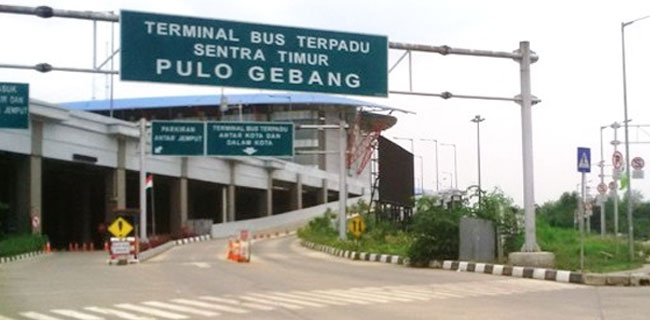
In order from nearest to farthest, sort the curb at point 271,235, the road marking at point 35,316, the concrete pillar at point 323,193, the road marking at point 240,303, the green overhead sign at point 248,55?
the road marking at point 35,316
the road marking at point 240,303
the green overhead sign at point 248,55
the curb at point 271,235
the concrete pillar at point 323,193

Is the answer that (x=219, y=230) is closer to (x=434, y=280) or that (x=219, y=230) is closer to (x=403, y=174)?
(x=403, y=174)

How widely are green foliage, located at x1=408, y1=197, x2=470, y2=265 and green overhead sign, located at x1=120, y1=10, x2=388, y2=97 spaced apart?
9498 mm

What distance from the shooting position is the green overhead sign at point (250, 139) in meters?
38.4

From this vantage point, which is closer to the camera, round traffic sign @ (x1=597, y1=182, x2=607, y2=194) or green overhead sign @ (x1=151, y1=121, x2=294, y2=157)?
green overhead sign @ (x1=151, y1=121, x2=294, y2=157)

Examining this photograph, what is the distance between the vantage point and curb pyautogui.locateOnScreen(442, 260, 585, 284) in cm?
2186

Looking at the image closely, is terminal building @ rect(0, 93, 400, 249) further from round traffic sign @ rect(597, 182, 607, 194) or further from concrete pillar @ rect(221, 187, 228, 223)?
round traffic sign @ rect(597, 182, 607, 194)

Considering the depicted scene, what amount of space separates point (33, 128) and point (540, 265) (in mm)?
32538

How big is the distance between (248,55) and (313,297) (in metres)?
5.95

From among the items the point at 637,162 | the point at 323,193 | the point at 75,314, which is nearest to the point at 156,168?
the point at 637,162

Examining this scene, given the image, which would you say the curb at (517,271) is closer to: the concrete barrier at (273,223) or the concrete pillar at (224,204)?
the concrete barrier at (273,223)

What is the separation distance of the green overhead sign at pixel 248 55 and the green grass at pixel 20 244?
25.3m

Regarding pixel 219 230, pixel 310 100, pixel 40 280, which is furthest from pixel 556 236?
pixel 310 100

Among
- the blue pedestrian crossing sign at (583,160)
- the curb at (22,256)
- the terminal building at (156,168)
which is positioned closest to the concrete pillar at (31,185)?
the terminal building at (156,168)

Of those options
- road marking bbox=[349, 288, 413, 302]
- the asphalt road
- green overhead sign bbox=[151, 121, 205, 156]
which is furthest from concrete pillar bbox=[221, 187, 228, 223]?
road marking bbox=[349, 288, 413, 302]
